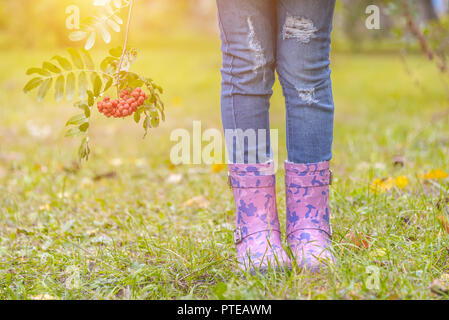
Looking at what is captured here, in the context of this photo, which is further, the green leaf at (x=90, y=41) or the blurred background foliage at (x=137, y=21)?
the blurred background foliage at (x=137, y=21)

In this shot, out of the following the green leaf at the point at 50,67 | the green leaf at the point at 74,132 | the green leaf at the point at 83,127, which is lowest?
the green leaf at the point at 74,132

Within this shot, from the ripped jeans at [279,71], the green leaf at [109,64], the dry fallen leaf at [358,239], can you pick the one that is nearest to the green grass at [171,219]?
the dry fallen leaf at [358,239]

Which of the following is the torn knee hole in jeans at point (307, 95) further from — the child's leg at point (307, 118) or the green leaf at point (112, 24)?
the green leaf at point (112, 24)

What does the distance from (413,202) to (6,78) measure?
5.89 meters

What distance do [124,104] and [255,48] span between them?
41 cm

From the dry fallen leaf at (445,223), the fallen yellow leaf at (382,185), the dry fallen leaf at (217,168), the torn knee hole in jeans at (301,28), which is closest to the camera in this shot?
the torn knee hole in jeans at (301,28)

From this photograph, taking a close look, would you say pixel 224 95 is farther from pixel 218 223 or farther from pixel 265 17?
pixel 218 223

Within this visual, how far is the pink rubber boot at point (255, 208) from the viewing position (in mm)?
1390

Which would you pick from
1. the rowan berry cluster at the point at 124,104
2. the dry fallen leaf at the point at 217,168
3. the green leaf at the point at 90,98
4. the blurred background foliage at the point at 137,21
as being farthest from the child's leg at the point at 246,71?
the blurred background foliage at the point at 137,21

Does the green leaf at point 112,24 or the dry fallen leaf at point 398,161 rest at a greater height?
the green leaf at point 112,24

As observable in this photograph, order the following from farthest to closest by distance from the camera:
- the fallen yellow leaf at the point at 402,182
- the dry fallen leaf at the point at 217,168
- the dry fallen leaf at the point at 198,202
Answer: the dry fallen leaf at the point at 217,168
the dry fallen leaf at the point at 198,202
the fallen yellow leaf at the point at 402,182

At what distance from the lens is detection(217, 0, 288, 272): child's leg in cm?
135
